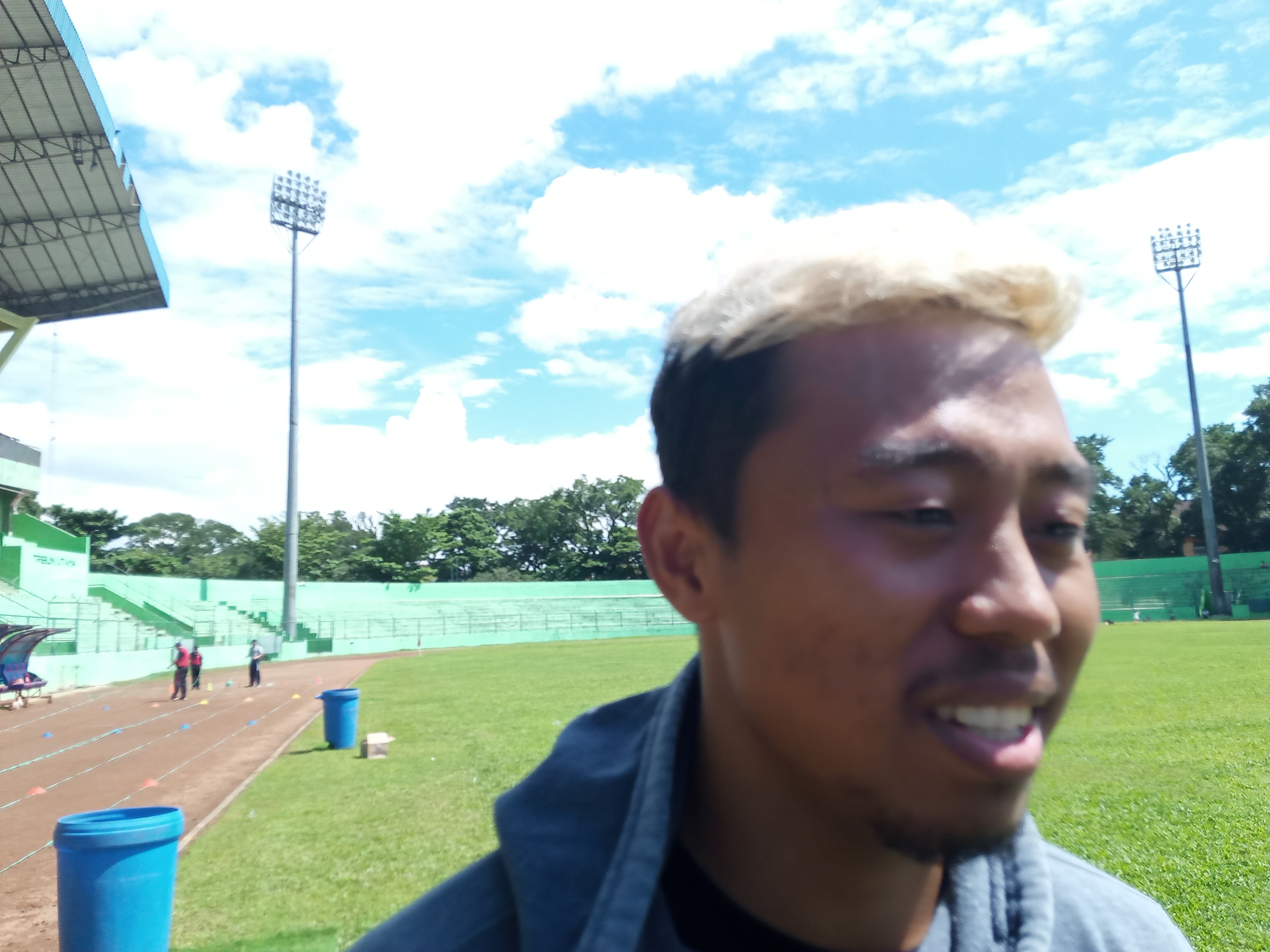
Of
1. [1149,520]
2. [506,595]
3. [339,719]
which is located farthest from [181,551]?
[1149,520]

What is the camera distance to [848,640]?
105 cm

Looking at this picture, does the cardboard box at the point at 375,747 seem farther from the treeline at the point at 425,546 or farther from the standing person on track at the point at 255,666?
the treeline at the point at 425,546

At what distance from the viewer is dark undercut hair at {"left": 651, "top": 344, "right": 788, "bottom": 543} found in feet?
3.90

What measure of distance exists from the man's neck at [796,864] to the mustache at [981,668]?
27cm

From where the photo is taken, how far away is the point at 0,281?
34656 millimetres

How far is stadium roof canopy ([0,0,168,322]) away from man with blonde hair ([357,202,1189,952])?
2847cm

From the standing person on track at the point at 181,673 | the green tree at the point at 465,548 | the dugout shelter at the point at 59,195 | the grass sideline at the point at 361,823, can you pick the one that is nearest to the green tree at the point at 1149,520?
the grass sideline at the point at 361,823

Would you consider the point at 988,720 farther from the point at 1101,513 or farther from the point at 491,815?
the point at 491,815

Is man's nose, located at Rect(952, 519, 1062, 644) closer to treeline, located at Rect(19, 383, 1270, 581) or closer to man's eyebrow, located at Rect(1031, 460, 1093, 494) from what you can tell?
man's eyebrow, located at Rect(1031, 460, 1093, 494)

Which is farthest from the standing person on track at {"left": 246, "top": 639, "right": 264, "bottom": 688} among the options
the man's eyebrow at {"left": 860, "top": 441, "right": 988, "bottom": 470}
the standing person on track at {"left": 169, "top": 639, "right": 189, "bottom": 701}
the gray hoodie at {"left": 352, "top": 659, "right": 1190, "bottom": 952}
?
the man's eyebrow at {"left": 860, "top": 441, "right": 988, "bottom": 470}

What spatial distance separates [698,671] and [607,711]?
202 mm

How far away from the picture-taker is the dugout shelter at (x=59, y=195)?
2444 cm

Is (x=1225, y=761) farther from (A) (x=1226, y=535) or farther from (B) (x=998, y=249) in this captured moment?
(A) (x=1226, y=535)

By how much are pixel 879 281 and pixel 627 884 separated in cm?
81
